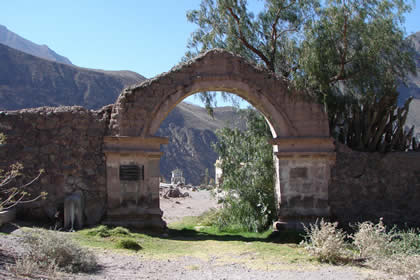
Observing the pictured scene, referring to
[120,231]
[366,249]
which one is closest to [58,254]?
[120,231]

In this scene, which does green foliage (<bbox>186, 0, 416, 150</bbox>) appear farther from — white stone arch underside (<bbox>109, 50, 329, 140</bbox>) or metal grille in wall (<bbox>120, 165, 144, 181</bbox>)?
metal grille in wall (<bbox>120, 165, 144, 181</bbox>)

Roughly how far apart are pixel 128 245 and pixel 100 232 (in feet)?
3.17

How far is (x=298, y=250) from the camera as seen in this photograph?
710cm

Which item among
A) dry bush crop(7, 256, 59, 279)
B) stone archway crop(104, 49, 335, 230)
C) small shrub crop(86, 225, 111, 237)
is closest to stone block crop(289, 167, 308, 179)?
stone archway crop(104, 49, 335, 230)

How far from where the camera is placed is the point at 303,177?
8820 millimetres

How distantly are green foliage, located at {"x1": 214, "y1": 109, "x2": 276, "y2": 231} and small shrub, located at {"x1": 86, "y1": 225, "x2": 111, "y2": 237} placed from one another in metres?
3.22

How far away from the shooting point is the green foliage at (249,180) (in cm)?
988

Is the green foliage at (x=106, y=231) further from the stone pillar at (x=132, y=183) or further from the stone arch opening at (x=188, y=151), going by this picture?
the stone arch opening at (x=188, y=151)

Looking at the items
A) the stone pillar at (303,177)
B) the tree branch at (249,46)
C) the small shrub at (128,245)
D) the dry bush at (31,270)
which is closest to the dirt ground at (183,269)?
the dry bush at (31,270)

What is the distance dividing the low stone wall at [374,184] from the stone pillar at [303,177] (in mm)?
222

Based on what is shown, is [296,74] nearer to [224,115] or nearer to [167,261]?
[167,261]

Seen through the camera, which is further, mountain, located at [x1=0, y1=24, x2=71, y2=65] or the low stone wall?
mountain, located at [x1=0, y1=24, x2=71, y2=65]

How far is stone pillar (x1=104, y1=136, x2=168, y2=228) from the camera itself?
8.55 meters

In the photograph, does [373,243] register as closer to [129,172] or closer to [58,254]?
[58,254]
